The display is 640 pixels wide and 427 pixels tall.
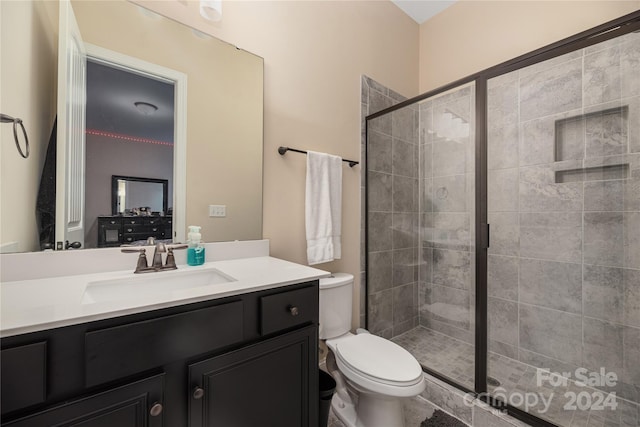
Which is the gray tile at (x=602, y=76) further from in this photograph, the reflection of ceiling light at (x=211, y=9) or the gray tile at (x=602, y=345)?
the reflection of ceiling light at (x=211, y=9)

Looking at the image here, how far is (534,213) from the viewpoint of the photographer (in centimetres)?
173

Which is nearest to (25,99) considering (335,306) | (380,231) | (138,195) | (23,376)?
(138,195)

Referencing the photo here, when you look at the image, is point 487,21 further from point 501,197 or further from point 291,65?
point 291,65

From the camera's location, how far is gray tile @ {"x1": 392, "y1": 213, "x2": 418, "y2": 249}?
2119 millimetres

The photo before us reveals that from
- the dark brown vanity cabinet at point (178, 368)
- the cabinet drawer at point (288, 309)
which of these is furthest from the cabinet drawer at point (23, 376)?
the cabinet drawer at point (288, 309)

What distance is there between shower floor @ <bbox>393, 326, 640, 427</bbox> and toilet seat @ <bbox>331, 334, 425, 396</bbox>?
59cm

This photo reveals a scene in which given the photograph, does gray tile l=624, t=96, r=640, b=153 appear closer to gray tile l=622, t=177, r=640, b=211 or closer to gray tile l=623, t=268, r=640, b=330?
gray tile l=622, t=177, r=640, b=211

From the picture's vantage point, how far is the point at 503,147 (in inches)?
68.4

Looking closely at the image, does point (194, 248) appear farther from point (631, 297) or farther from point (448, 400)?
point (631, 297)

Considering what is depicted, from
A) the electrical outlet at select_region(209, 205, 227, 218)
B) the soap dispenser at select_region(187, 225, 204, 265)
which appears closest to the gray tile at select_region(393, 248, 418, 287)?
the electrical outlet at select_region(209, 205, 227, 218)

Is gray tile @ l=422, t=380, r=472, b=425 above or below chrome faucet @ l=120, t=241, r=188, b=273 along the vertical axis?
below

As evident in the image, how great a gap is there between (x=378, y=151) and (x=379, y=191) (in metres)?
0.31

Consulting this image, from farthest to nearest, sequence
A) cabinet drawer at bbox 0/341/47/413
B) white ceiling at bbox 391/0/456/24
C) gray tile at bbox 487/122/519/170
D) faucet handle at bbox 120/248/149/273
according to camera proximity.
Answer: white ceiling at bbox 391/0/456/24, gray tile at bbox 487/122/519/170, faucet handle at bbox 120/248/149/273, cabinet drawer at bbox 0/341/47/413

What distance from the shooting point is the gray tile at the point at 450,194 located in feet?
5.80
